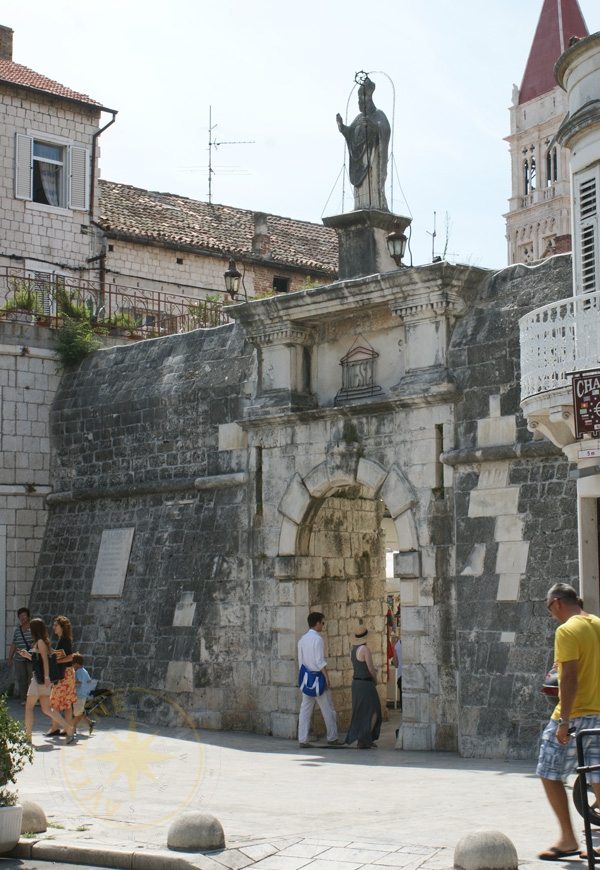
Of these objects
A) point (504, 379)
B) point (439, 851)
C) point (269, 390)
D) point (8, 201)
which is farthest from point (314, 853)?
point (8, 201)

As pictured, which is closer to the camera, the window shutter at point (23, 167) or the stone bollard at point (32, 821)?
the stone bollard at point (32, 821)

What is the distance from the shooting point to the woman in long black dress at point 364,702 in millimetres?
14000

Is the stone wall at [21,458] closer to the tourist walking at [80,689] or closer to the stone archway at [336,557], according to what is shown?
the tourist walking at [80,689]

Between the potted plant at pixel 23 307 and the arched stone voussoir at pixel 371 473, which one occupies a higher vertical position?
Result: the potted plant at pixel 23 307

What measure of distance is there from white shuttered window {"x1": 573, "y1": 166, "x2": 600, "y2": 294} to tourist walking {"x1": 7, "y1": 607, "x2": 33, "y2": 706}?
8971 mm

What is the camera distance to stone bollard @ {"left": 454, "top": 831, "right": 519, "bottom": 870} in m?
6.93

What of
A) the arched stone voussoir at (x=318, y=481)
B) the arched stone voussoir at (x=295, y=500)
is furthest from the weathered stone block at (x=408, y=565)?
the arched stone voussoir at (x=295, y=500)

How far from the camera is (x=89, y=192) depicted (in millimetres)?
26062

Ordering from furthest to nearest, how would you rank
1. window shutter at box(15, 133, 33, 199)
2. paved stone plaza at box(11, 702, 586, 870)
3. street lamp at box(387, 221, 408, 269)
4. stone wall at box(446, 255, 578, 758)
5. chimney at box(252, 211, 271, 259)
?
chimney at box(252, 211, 271, 259)
window shutter at box(15, 133, 33, 199)
street lamp at box(387, 221, 408, 269)
stone wall at box(446, 255, 578, 758)
paved stone plaza at box(11, 702, 586, 870)

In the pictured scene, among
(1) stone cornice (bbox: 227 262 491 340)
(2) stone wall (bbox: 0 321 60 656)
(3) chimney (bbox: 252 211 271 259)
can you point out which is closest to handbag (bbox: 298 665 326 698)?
(1) stone cornice (bbox: 227 262 491 340)

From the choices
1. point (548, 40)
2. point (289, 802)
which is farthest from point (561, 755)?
point (548, 40)

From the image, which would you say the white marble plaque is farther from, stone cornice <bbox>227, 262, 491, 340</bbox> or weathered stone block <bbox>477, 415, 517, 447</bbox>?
weathered stone block <bbox>477, 415, 517, 447</bbox>

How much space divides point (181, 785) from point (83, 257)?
654 inches

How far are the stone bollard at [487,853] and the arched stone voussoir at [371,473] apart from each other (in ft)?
25.1
